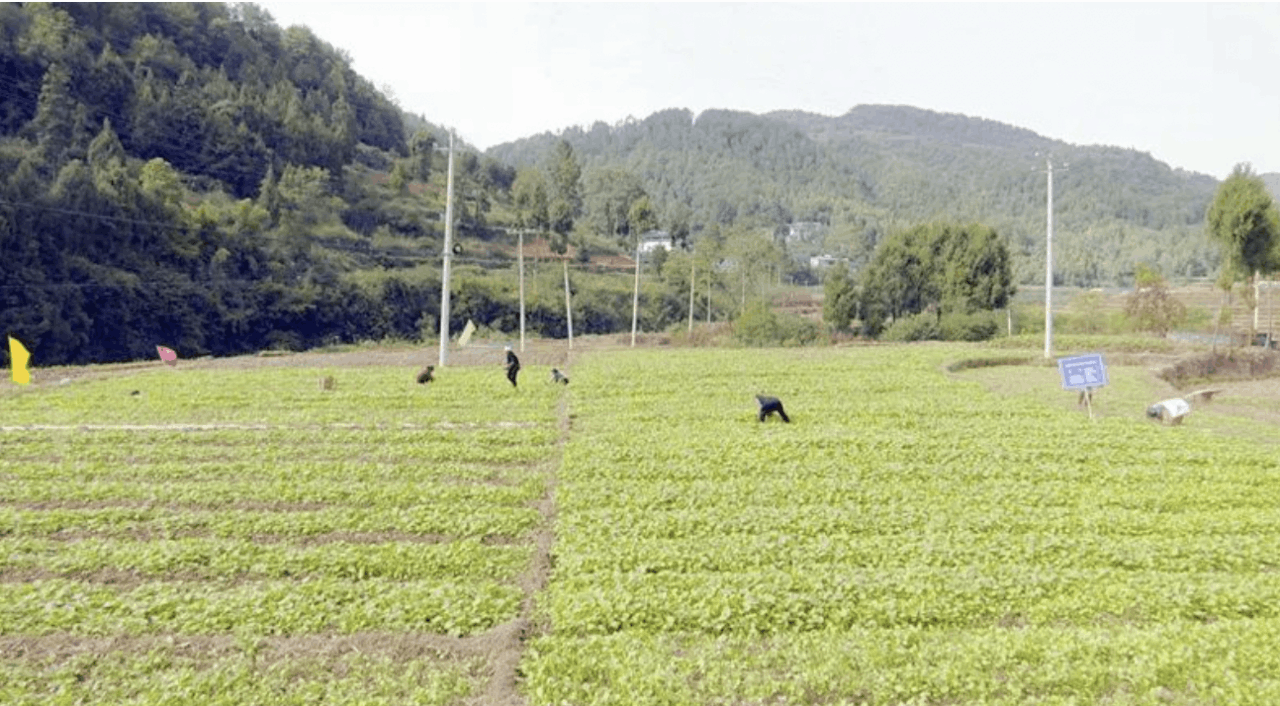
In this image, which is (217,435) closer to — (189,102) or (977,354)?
(977,354)

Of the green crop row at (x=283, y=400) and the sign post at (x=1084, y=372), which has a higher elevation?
the sign post at (x=1084, y=372)

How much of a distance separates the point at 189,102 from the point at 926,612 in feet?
294

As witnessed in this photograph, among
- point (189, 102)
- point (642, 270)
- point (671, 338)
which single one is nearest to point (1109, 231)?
point (642, 270)

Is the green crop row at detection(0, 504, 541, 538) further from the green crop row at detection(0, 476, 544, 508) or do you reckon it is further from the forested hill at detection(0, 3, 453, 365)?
the forested hill at detection(0, 3, 453, 365)

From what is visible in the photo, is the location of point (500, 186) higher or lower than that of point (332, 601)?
higher

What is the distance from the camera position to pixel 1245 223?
140ft

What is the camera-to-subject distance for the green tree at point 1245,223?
42469mm

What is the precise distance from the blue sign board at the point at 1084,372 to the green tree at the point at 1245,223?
1058 inches

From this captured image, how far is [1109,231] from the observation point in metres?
185

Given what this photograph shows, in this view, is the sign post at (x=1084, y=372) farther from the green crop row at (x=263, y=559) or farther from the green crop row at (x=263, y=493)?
the green crop row at (x=263, y=559)

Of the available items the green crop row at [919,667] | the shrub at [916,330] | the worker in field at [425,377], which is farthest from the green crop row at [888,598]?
the shrub at [916,330]

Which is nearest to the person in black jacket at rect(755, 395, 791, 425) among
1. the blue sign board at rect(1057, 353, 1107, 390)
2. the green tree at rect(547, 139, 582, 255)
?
the blue sign board at rect(1057, 353, 1107, 390)

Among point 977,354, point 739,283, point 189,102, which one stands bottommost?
point 977,354

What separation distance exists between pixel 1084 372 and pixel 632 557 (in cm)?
1713
